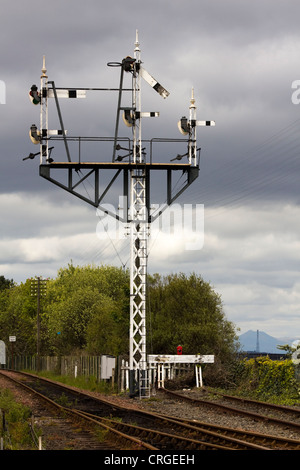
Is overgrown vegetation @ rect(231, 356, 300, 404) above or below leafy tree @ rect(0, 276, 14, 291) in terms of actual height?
below

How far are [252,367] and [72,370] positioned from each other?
23933 mm

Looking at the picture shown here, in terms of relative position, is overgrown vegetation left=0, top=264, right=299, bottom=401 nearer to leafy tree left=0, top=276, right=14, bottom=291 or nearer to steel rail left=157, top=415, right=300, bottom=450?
steel rail left=157, top=415, right=300, bottom=450

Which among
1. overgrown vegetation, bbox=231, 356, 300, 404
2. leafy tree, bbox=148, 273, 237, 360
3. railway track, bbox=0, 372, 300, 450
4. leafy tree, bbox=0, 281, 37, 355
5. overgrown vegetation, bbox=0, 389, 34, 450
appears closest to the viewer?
railway track, bbox=0, 372, 300, 450

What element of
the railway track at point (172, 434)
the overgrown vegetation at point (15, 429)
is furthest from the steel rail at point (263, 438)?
the overgrown vegetation at point (15, 429)

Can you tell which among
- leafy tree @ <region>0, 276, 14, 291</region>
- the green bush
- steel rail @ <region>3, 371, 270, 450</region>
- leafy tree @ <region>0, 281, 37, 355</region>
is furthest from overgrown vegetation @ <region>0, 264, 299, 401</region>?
leafy tree @ <region>0, 276, 14, 291</region>

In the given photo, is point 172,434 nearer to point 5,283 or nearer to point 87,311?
point 87,311

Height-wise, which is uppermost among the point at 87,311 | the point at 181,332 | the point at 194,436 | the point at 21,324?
the point at 87,311

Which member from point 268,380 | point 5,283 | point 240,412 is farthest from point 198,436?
point 5,283

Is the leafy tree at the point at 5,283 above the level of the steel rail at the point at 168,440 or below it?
above

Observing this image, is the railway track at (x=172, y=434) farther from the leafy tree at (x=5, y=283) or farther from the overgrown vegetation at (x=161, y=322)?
the leafy tree at (x=5, y=283)

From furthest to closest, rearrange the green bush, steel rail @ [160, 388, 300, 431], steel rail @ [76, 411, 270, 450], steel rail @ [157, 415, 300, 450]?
the green bush → steel rail @ [160, 388, 300, 431] → steel rail @ [157, 415, 300, 450] → steel rail @ [76, 411, 270, 450]

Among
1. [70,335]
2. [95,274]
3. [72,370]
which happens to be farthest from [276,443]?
[95,274]
